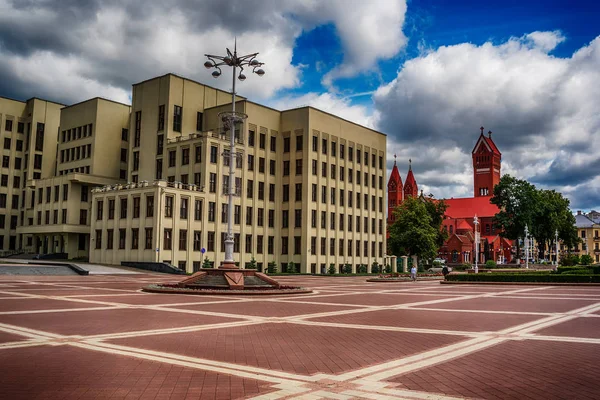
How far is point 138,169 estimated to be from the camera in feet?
196

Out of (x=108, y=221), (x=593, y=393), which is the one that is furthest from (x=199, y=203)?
(x=593, y=393)

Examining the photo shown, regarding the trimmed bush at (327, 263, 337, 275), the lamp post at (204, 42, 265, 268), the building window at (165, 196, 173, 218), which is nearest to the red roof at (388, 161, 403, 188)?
the trimmed bush at (327, 263, 337, 275)

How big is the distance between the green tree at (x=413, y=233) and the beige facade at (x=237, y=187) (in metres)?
4.72

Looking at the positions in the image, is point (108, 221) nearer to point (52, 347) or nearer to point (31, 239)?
point (31, 239)

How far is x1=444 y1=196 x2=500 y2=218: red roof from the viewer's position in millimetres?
119169

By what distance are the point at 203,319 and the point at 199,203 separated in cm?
3986

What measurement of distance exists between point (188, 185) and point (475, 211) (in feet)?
285

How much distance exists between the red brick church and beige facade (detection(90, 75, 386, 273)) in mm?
48712

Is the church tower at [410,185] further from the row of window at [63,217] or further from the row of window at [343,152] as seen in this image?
the row of window at [63,217]

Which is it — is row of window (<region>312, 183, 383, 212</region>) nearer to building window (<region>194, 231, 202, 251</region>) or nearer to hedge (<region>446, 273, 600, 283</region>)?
building window (<region>194, 231, 202, 251</region>)

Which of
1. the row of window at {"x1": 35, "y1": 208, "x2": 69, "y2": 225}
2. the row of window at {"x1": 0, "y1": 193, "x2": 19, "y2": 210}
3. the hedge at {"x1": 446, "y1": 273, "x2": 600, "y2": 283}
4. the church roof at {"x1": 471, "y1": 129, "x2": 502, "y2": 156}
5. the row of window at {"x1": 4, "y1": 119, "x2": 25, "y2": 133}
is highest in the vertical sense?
the church roof at {"x1": 471, "y1": 129, "x2": 502, "y2": 156}

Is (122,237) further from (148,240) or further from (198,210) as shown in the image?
(198,210)

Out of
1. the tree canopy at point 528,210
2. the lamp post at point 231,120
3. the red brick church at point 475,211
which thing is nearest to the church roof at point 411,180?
the red brick church at point 475,211

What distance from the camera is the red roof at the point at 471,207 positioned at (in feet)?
391
